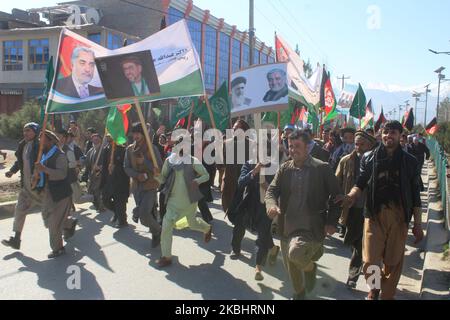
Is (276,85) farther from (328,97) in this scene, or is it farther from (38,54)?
(38,54)

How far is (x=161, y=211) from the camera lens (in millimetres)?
7570

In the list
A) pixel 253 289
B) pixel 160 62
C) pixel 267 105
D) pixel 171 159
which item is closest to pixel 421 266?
pixel 253 289

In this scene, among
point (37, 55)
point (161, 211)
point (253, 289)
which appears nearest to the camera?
point (253, 289)

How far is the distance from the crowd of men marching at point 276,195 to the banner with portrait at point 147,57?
2.23 feet

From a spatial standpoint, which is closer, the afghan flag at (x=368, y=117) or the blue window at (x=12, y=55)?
the afghan flag at (x=368, y=117)

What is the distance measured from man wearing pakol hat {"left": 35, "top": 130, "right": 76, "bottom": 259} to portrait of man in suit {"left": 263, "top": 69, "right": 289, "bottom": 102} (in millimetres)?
3211

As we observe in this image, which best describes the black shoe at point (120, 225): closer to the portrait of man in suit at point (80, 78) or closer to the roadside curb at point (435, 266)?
the portrait of man in suit at point (80, 78)

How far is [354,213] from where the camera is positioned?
536 centimetres

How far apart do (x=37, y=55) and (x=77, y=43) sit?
1120 inches

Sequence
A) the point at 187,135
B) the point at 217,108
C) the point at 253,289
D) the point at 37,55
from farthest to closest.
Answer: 1. the point at 37,55
2. the point at 217,108
3. the point at 187,135
4. the point at 253,289

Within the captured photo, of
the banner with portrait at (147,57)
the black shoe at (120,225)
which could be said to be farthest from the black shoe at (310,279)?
the black shoe at (120,225)

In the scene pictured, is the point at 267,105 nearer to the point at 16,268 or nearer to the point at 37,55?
the point at 16,268

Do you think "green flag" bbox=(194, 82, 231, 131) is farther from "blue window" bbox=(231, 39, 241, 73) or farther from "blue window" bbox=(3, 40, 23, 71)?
"blue window" bbox=(231, 39, 241, 73)

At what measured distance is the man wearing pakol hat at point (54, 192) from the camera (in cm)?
583
